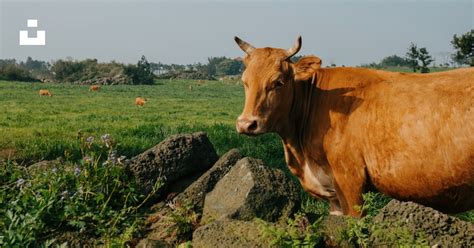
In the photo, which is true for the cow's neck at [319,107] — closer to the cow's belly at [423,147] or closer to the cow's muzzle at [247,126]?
the cow's belly at [423,147]

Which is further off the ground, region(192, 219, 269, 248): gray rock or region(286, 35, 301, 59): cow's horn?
region(286, 35, 301, 59): cow's horn

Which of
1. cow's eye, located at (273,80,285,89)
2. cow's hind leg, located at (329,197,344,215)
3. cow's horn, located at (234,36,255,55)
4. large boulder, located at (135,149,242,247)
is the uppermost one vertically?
cow's horn, located at (234,36,255,55)

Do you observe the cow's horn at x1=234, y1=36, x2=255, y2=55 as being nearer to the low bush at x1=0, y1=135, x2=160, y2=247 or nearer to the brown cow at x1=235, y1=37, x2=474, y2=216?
the brown cow at x1=235, y1=37, x2=474, y2=216

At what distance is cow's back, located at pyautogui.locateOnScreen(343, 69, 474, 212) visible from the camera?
15.9 feet

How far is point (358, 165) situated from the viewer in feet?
17.4

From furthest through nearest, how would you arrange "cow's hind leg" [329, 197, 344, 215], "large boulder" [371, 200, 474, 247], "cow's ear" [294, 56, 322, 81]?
"cow's hind leg" [329, 197, 344, 215] → "cow's ear" [294, 56, 322, 81] → "large boulder" [371, 200, 474, 247]

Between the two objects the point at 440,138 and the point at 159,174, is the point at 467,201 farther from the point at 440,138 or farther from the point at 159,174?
the point at 159,174

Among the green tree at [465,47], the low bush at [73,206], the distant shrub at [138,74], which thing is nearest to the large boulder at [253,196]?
the low bush at [73,206]

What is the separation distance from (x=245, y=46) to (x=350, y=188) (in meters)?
1.91

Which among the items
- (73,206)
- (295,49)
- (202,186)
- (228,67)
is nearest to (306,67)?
(295,49)

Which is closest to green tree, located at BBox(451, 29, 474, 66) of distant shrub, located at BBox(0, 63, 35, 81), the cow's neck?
the cow's neck

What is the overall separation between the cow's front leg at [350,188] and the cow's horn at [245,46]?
1.60 meters

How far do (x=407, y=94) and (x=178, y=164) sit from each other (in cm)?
232

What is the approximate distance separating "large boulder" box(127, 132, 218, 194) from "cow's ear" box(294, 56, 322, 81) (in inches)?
46.8
